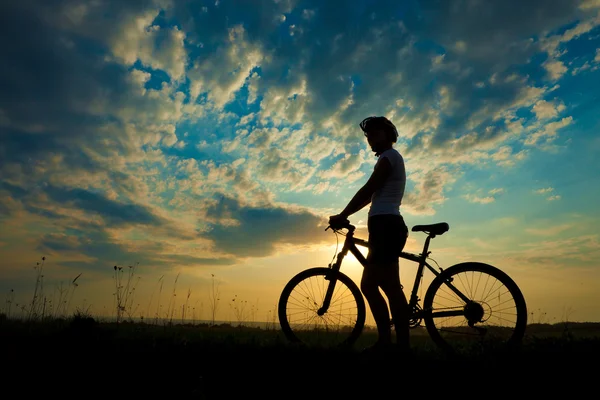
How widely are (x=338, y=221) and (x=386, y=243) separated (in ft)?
3.06

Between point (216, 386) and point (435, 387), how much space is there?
200 centimetres

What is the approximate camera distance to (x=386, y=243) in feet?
18.3

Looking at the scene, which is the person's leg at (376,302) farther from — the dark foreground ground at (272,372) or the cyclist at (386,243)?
the dark foreground ground at (272,372)

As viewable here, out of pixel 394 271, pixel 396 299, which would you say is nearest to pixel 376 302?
pixel 396 299

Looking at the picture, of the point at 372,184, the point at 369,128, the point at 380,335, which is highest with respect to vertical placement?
the point at 369,128

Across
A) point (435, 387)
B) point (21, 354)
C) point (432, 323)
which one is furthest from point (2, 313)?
point (435, 387)

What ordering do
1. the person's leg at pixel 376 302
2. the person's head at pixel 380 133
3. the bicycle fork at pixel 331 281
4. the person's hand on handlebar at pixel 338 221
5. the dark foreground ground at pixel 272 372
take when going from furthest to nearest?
the bicycle fork at pixel 331 281 → the person's hand on handlebar at pixel 338 221 → the person's head at pixel 380 133 → the person's leg at pixel 376 302 → the dark foreground ground at pixel 272 372

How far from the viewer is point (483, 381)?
12.8 feet

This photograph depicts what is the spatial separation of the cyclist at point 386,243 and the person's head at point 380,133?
0.15 m

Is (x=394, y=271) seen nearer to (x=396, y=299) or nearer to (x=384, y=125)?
(x=396, y=299)

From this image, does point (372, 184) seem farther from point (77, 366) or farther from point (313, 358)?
point (77, 366)

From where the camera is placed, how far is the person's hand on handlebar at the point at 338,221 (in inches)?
245

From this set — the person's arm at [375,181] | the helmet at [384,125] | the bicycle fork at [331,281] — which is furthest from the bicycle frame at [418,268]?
the helmet at [384,125]

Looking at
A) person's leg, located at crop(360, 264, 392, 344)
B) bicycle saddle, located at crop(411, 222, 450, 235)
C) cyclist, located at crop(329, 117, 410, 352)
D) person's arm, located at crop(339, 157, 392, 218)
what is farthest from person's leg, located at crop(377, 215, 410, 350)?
bicycle saddle, located at crop(411, 222, 450, 235)
